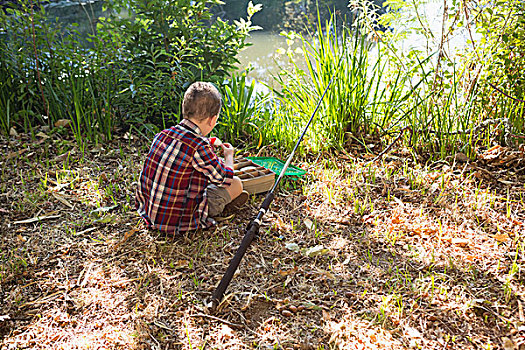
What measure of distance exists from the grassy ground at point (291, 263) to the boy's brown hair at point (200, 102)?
650 millimetres

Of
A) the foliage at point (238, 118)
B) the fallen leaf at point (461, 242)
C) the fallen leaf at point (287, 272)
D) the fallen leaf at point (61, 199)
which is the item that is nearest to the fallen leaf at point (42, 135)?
the fallen leaf at point (61, 199)

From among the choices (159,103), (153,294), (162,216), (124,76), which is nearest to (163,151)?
(162,216)

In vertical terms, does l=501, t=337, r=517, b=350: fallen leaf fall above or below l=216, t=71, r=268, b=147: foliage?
below

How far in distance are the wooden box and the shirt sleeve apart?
1.14 ft

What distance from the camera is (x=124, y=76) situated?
3.46m

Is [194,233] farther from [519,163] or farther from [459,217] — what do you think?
[519,163]

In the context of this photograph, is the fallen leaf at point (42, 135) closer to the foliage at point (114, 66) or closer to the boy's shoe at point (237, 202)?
the foliage at point (114, 66)

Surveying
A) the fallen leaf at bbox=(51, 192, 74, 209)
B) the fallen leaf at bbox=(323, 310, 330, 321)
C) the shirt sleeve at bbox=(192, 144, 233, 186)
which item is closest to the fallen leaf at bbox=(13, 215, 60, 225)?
the fallen leaf at bbox=(51, 192, 74, 209)

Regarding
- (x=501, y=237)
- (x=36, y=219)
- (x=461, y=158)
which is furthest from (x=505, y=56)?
(x=36, y=219)

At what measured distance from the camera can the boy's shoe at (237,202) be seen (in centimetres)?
259

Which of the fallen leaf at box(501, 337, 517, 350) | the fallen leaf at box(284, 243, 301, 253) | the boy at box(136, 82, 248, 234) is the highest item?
the boy at box(136, 82, 248, 234)

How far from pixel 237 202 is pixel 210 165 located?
0.42m

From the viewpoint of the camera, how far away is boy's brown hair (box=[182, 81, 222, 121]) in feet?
7.29

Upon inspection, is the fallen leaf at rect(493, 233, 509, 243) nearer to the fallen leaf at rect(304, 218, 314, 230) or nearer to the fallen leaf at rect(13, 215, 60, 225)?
the fallen leaf at rect(304, 218, 314, 230)
